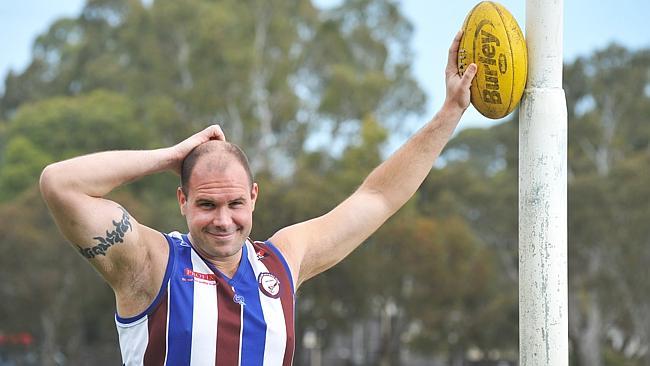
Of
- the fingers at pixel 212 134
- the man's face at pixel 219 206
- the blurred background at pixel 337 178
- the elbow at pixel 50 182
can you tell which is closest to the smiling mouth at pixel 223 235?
the man's face at pixel 219 206

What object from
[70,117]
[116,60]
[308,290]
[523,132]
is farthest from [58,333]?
[523,132]

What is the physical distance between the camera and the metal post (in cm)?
374

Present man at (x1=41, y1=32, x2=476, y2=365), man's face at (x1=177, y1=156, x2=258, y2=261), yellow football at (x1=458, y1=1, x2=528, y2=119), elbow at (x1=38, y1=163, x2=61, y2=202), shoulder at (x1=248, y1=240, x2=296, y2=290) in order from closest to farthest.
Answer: elbow at (x1=38, y1=163, x2=61, y2=202) → man at (x1=41, y1=32, x2=476, y2=365) → man's face at (x1=177, y1=156, x2=258, y2=261) → shoulder at (x1=248, y1=240, x2=296, y2=290) → yellow football at (x1=458, y1=1, x2=528, y2=119)

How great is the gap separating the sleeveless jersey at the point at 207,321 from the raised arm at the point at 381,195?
15.8 inches

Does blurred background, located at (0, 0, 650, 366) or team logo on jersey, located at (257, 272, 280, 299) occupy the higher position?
blurred background, located at (0, 0, 650, 366)

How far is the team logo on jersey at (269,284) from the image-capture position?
362 cm

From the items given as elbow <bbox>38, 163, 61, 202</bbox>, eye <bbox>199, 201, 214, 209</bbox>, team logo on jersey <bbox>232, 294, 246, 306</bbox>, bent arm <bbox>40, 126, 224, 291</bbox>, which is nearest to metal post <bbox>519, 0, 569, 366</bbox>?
team logo on jersey <bbox>232, 294, 246, 306</bbox>

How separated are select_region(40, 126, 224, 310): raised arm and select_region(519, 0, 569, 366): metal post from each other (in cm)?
122

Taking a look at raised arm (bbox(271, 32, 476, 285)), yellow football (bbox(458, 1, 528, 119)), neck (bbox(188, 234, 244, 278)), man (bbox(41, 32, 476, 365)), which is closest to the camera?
man (bbox(41, 32, 476, 365))

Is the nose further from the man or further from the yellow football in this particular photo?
the yellow football

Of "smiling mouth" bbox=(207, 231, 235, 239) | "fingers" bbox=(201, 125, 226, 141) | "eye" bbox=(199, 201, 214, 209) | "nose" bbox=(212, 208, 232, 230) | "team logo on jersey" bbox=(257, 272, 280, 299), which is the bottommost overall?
"team logo on jersey" bbox=(257, 272, 280, 299)

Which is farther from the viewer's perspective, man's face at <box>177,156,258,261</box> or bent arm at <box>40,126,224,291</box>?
man's face at <box>177,156,258,261</box>

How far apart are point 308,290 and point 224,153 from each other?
30.1m

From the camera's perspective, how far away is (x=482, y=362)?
3953cm
